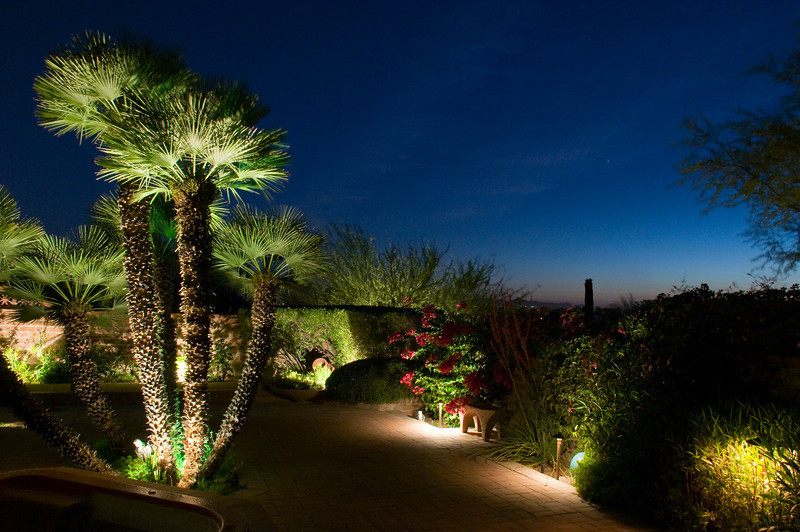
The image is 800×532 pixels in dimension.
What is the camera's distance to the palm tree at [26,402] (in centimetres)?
572

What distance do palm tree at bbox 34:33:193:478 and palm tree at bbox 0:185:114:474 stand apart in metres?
0.70

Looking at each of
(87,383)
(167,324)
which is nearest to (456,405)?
(167,324)

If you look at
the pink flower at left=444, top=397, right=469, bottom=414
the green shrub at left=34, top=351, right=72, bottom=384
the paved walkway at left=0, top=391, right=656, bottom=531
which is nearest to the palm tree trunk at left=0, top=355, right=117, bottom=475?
the paved walkway at left=0, top=391, right=656, bottom=531

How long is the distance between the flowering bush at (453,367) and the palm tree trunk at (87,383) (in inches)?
199

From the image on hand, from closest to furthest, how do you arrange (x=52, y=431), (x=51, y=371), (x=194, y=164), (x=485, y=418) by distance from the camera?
(x=194, y=164) < (x=52, y=431) < (x=485, y=418) < (x=51, y=371)

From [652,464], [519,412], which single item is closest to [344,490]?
[519,412]

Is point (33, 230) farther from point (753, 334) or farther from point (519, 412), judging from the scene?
point (753, 334)

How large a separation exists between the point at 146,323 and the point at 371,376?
700 centimetres

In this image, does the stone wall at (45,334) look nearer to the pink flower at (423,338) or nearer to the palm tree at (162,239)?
the palm tree at (162,239)

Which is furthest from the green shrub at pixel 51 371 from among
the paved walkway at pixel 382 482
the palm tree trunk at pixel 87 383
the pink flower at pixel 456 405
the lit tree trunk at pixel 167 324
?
the pink flower at pixel 456 405

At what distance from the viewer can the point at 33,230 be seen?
261 inches

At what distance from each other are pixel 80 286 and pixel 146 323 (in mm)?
1430

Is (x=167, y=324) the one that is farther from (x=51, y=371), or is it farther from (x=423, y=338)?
(x=51, y=371)

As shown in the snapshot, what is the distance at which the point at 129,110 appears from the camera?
5789 mm
